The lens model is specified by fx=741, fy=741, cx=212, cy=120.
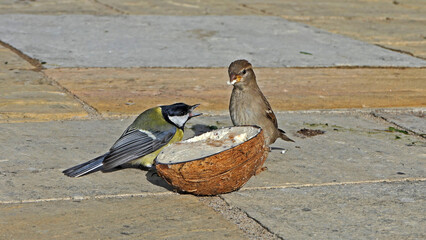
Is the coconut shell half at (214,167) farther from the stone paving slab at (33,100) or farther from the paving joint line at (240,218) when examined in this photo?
the stone paving slab at (33,100)

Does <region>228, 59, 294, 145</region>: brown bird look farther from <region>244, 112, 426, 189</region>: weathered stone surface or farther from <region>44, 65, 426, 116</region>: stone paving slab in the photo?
<region>44, 65, 426, 116</region>: stone paving slab

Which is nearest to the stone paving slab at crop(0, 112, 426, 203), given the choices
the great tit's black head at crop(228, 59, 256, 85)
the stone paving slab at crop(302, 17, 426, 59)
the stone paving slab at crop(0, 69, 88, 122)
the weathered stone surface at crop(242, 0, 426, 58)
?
the stone paving slab at crop(0, 69, 88, 122)

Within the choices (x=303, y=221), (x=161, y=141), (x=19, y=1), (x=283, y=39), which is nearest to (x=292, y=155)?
(x=161, y=141)

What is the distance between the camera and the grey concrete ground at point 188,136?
14.1ft

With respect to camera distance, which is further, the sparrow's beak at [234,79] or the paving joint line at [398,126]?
the paving joint line at [398,126]

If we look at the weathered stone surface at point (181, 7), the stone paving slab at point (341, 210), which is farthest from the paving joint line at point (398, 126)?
the weathered stone surface at point (181, 7)

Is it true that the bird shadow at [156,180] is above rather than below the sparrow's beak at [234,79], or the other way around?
below

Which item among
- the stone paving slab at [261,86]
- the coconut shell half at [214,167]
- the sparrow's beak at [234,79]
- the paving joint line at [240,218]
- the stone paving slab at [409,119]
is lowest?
the stone paving slab at [261,86]

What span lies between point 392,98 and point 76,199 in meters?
4.12

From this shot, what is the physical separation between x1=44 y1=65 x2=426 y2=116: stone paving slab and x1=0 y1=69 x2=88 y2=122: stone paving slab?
0.59ft

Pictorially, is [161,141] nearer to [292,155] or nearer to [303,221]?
[292,155]

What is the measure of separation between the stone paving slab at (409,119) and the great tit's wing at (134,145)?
233 cm

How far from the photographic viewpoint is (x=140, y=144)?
5.44 metres

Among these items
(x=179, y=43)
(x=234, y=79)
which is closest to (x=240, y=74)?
(x=234, y=79)
